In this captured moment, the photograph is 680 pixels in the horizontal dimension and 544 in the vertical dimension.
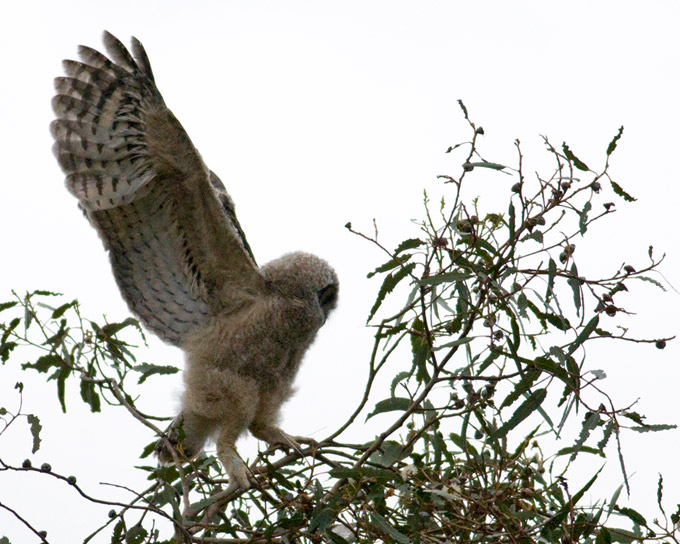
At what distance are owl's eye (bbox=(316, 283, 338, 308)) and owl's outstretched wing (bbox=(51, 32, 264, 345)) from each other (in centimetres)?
33

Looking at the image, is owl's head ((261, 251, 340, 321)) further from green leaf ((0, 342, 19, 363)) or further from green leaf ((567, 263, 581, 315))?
green leaf ((567, 263, 581, 315))

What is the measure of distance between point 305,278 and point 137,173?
2.55ft

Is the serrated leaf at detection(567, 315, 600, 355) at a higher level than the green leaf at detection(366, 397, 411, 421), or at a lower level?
higher

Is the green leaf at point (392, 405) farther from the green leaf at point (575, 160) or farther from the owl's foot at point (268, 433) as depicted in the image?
the owl's foot at point (268, 433)

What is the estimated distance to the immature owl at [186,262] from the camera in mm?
2996

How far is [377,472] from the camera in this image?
2.16 m

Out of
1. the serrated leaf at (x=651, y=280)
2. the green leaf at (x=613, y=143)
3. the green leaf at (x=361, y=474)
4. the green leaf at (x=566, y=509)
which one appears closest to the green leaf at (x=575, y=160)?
the green leaf at (x=613, y=143)

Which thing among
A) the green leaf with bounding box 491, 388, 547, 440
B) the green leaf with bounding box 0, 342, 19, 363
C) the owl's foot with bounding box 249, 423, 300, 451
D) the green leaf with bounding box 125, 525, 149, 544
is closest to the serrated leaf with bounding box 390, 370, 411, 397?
the green leaf with bounding box 491, 388, 547, 440

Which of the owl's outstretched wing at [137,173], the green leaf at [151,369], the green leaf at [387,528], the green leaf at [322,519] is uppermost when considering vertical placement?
the owl's outstretched wing at [137,173]

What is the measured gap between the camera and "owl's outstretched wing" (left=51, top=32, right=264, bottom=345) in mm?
2984

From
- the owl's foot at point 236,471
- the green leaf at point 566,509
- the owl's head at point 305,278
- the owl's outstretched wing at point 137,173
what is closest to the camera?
the green leaf at point 566,509

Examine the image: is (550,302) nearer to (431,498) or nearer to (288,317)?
(431,498)

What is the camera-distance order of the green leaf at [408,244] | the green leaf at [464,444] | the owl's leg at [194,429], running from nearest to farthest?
1. the green leaf at [408,244]
2. the green leaf at [464,444]
3. the owl's leg at [194,429]

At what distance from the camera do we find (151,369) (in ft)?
9.18
